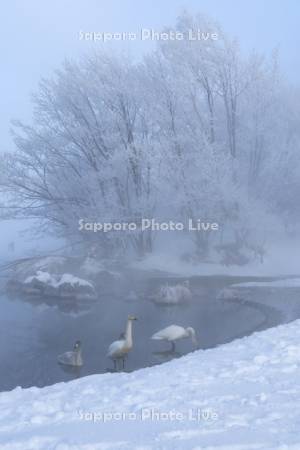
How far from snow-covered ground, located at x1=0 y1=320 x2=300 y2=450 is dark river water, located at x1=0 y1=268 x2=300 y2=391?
2694mm

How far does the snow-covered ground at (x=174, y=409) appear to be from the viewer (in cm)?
489

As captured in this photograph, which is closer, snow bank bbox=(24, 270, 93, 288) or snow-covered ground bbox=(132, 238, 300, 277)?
snow bank bbox=(24, 270, 93, 288)

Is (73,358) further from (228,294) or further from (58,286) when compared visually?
(58,286)

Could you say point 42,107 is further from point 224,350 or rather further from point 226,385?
point 226,385

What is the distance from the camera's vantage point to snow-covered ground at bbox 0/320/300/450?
4.89m

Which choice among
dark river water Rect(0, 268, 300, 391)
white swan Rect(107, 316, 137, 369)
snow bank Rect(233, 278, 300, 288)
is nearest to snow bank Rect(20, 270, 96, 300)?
dark river water Rect(0, 268, 300, 391)

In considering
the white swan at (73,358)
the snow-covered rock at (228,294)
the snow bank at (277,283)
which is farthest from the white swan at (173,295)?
the white swan at (73,358)

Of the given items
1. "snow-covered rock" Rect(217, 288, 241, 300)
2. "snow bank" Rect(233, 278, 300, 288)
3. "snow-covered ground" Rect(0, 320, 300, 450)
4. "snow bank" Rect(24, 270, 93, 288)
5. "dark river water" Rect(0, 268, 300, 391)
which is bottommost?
"dark river water" Rect(0, 268, 300, 391)

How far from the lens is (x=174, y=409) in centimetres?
589

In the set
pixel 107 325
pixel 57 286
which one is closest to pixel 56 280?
pixel 57 286

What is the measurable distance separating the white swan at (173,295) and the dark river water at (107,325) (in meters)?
0.36

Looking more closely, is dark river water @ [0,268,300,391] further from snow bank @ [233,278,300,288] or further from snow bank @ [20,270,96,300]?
snow bank @ [233,278,300,288]

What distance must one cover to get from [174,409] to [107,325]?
8533mm

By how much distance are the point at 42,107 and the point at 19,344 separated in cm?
1638
